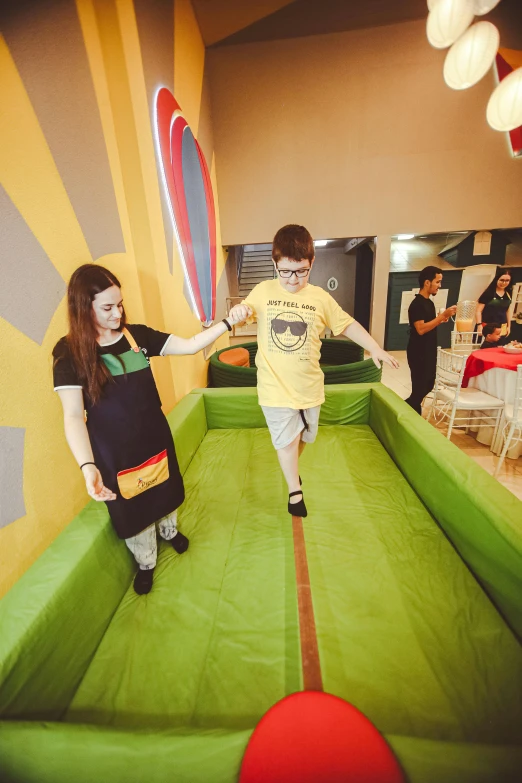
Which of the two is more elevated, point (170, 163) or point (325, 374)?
point (170, 163)

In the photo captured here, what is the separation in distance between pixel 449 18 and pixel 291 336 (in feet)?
10.9

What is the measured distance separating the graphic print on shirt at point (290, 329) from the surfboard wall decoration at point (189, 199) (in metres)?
2.01

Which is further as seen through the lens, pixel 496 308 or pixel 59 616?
pixel 496 308

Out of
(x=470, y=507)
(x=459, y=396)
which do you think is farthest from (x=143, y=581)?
(x=459, y=396)

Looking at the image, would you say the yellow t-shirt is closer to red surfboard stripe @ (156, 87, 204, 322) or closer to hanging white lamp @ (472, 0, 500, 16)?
red surfboard stripe @ (156, 87, 204, 322)

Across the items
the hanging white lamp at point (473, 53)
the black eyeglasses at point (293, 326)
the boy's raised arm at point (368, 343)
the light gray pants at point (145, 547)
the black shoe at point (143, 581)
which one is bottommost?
the black shoe at point (143, 581)

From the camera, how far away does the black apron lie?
1189 millimetres

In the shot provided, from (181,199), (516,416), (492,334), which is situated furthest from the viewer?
(492,334)

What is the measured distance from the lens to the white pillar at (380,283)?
17.8ft

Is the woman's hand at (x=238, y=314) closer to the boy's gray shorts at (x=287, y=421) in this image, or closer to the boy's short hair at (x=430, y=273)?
the boy's gray shorts at (x=287, y=421)

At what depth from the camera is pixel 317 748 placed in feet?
2.15

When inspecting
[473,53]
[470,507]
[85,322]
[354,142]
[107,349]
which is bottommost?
[470,507]

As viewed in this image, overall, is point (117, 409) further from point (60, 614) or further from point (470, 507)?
point (470, 507)

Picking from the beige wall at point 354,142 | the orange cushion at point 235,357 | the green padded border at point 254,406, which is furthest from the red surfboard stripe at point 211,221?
the green padded border at point 254,406
